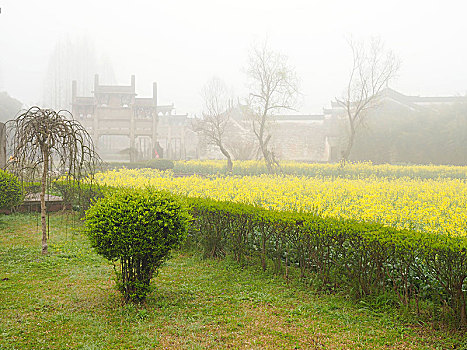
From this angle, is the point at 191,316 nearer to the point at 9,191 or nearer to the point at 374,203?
the point at 374,203

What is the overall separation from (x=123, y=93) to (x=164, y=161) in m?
9.03

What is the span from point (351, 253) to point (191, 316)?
197cm

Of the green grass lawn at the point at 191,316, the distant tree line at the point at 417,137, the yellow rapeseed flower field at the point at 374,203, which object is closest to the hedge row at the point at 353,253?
the green grass lawn at the point at 191,316

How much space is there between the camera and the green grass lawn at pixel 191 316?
3.48 m

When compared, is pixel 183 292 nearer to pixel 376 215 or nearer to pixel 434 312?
pixel 434 312

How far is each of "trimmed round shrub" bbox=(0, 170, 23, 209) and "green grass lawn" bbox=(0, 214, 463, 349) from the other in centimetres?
395

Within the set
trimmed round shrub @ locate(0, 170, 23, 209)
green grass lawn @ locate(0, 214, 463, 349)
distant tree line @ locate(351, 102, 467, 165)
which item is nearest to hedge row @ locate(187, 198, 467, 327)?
green grass lawn @ locate(0, 214, 463, 349)

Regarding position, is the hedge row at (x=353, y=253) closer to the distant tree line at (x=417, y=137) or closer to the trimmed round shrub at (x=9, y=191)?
the trimmed round shrub at (x=9, y=191)

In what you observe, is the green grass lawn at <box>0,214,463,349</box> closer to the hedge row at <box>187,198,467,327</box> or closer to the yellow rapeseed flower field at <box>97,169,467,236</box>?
the hedge row at <box>187,198,467,327</box>

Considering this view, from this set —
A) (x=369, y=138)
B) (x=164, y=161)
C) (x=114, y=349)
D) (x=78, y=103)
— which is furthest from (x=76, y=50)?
(x=114, y=349)

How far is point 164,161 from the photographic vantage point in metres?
24.4

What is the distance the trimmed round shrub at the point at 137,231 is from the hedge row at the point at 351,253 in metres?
1.59

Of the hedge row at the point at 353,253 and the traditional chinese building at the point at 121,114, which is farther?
the traditional chinese building at the point at 121,114

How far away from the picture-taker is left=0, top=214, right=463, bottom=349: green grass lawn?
3.48 metres
